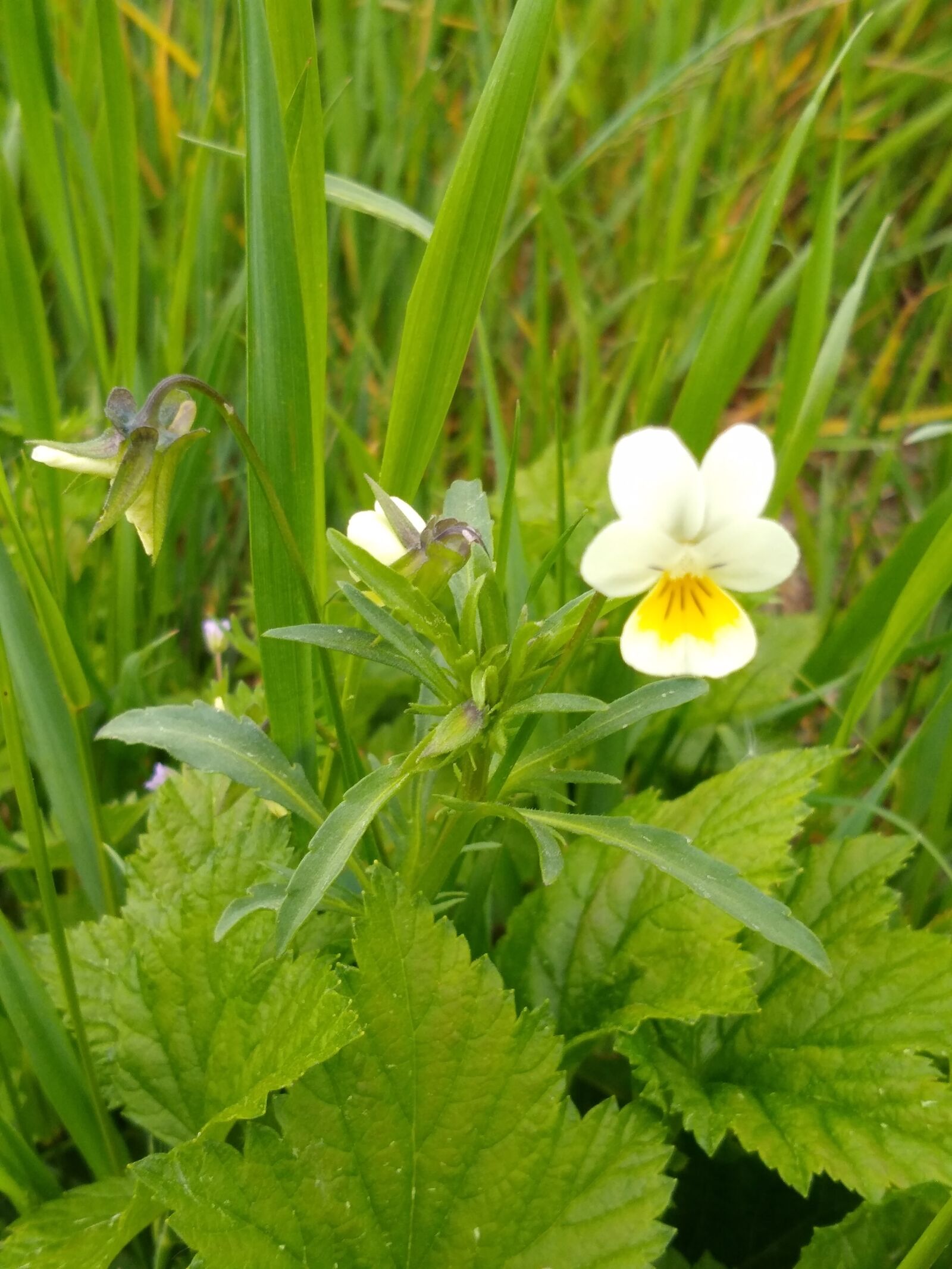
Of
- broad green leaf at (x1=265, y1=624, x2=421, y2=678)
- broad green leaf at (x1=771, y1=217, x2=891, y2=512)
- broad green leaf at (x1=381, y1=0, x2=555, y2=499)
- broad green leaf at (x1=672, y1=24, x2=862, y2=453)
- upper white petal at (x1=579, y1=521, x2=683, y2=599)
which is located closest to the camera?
upper white petal at (x1=579, y1=521, x2=683, y2=599)

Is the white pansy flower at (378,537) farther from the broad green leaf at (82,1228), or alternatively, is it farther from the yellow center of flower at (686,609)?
the broad green leaf at (82,1228)

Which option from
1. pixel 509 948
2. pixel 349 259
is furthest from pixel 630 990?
pixel 349 259

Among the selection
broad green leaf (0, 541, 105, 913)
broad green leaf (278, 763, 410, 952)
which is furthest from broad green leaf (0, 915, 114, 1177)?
broad green leaf (278, 763, 410, 952)

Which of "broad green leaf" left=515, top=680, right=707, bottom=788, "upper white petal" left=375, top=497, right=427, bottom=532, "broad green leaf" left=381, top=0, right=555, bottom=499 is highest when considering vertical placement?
"broad green leaf" left=381, top=0, right=555, bottom=499

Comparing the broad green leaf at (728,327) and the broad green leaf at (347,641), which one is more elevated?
the broad green leaf at (728,327)

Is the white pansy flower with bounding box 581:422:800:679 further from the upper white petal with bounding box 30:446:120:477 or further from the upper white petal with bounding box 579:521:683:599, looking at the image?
the upper white petal with bounding box 30:446:120:477

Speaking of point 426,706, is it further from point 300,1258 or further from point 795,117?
point 795,117

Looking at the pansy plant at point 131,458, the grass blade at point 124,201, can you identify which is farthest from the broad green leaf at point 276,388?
the grass blade at point 124,201
